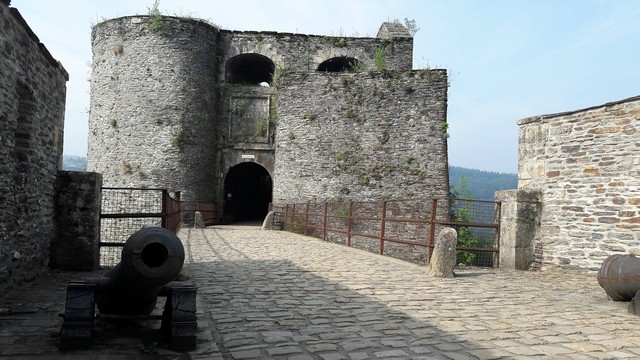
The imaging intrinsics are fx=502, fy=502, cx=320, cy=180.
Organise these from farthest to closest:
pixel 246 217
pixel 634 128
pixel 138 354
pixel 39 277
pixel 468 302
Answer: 1. pixel 246 217
2. pixel 634 128
3. pixel 39 277
4. pixel 468 302
5. pixel 138 354

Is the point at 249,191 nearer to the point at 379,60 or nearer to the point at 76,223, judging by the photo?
the point at 379,60

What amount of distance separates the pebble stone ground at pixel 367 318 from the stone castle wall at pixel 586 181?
0.73 metres

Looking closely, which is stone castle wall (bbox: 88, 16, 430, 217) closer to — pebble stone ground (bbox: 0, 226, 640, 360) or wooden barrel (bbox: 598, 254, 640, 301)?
pebble stone ground (bbox: 0, 226, 640, 360)

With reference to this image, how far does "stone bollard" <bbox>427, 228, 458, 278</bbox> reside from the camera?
7.54 meters

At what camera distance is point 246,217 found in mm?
24875

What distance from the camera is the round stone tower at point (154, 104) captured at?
63.6 ft

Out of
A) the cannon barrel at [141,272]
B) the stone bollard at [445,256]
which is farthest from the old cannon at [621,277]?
the cannon barrel at [141,272]

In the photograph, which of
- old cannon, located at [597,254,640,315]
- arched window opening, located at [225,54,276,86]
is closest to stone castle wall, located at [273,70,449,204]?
arched window opening, located at [225,54,276,86]

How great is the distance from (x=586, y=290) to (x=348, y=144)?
12.9 m

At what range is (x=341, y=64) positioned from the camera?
2311cm

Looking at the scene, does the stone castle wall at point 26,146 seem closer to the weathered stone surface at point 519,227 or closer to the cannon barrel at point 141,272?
the cannon barrel at point 141,272

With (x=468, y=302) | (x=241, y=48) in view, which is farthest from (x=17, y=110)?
(x=241, y=48)

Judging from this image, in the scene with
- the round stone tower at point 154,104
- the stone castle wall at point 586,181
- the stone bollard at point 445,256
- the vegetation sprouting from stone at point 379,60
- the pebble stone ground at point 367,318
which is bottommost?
the pebble stone ground at point 367,318

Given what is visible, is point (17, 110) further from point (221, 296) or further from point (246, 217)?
point (246, 217)
